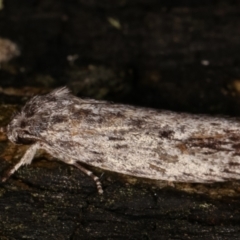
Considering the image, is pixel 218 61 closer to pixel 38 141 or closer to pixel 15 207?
pixel 38 141

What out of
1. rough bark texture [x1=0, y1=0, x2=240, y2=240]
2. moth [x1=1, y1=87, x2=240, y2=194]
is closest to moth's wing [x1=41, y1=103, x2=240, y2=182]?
moth [x1=1, y1=87, x2=240, y2=194]

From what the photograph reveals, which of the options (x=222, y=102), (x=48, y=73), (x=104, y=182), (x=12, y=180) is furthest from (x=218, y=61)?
(x=12, y=180)

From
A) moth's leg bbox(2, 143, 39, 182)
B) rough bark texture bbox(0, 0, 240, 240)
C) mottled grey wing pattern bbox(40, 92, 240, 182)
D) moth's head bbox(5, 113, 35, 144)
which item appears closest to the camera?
rough bark texture bbox(0, 0, 240, 240)

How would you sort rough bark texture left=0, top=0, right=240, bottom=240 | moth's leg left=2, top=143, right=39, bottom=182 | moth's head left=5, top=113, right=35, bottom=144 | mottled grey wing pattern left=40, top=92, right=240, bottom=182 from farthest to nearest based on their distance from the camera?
1. moth's head left=5, top=113, right=35, bottom=144
2. moth's leg left=2, top=143, right=39, bottom=182
3. mottled grey wing pattern left=40, top=92, right=240, bottom=182
4. rough bark texture left=0, top=0, right=240, bottom=240

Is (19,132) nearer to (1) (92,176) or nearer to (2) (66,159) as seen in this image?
(2) (66,159)

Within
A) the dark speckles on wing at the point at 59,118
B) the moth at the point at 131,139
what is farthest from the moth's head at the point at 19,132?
the dark speckles on wing at the point at 59,118

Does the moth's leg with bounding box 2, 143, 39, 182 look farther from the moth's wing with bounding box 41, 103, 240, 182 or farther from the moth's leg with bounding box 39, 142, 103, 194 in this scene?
the moth's wing with bounding box 41, 103, 240, 182

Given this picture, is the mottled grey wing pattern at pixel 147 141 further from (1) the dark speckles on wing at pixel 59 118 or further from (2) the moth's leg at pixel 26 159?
(2) the moth's leg at pixel 26 159
